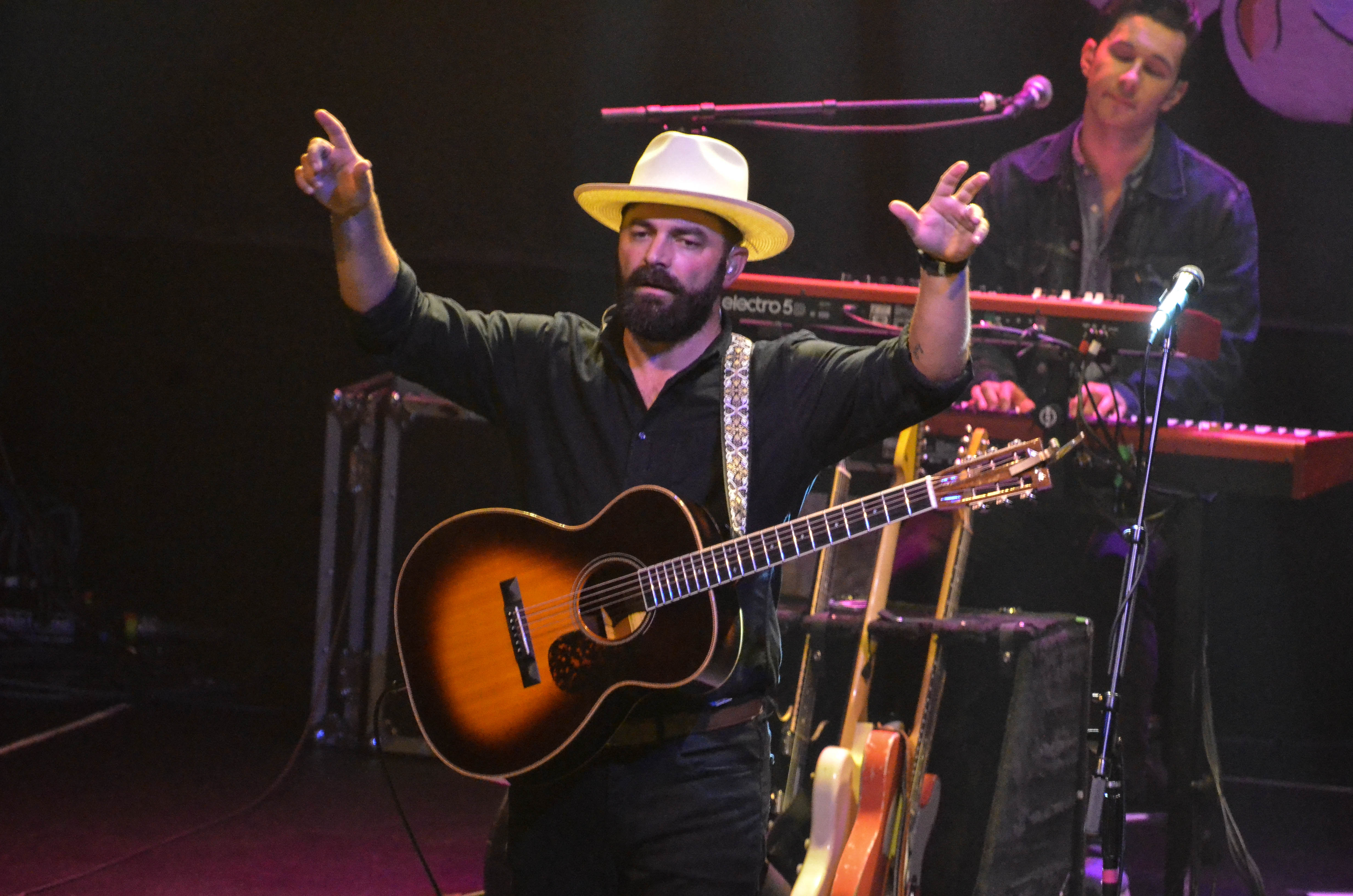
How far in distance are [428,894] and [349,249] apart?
237cm

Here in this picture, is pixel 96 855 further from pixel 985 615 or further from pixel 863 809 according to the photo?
pixel 985 615

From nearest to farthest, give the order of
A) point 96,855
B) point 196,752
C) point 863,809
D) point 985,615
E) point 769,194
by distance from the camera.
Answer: point 863,809 → point 985,615 → point 96,855 → point 196,752 → point 769,194

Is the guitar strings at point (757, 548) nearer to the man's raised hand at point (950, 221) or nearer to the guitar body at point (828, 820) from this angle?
the man's raised hand at point (950, 221)

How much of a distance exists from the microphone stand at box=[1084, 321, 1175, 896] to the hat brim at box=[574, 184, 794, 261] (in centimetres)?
95

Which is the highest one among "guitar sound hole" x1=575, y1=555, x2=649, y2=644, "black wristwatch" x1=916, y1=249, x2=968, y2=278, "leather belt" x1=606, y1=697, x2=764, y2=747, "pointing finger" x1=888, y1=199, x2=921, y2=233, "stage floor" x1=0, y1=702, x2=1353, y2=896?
"pointing finger" x1=888, y1=199, x2=921, y2=233

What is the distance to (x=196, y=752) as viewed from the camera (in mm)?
5504

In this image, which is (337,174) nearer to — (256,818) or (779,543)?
(779,543)

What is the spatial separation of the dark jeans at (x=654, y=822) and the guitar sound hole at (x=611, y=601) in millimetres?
227

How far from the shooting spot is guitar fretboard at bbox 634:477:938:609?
246 cm

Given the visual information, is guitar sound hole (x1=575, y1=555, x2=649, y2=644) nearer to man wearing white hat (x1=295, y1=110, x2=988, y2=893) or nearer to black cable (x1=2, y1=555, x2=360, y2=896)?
man wearing white hat (x1=295, y1=110, x2=988, y2=893)

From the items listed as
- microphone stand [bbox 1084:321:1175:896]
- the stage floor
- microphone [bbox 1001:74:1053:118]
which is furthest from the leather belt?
microphone [bbox 1001:74:1053:118]

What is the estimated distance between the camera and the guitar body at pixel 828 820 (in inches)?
124

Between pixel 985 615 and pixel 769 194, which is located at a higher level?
pixel 769 194

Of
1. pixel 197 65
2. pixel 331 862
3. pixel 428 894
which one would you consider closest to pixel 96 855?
pixel 331 862
